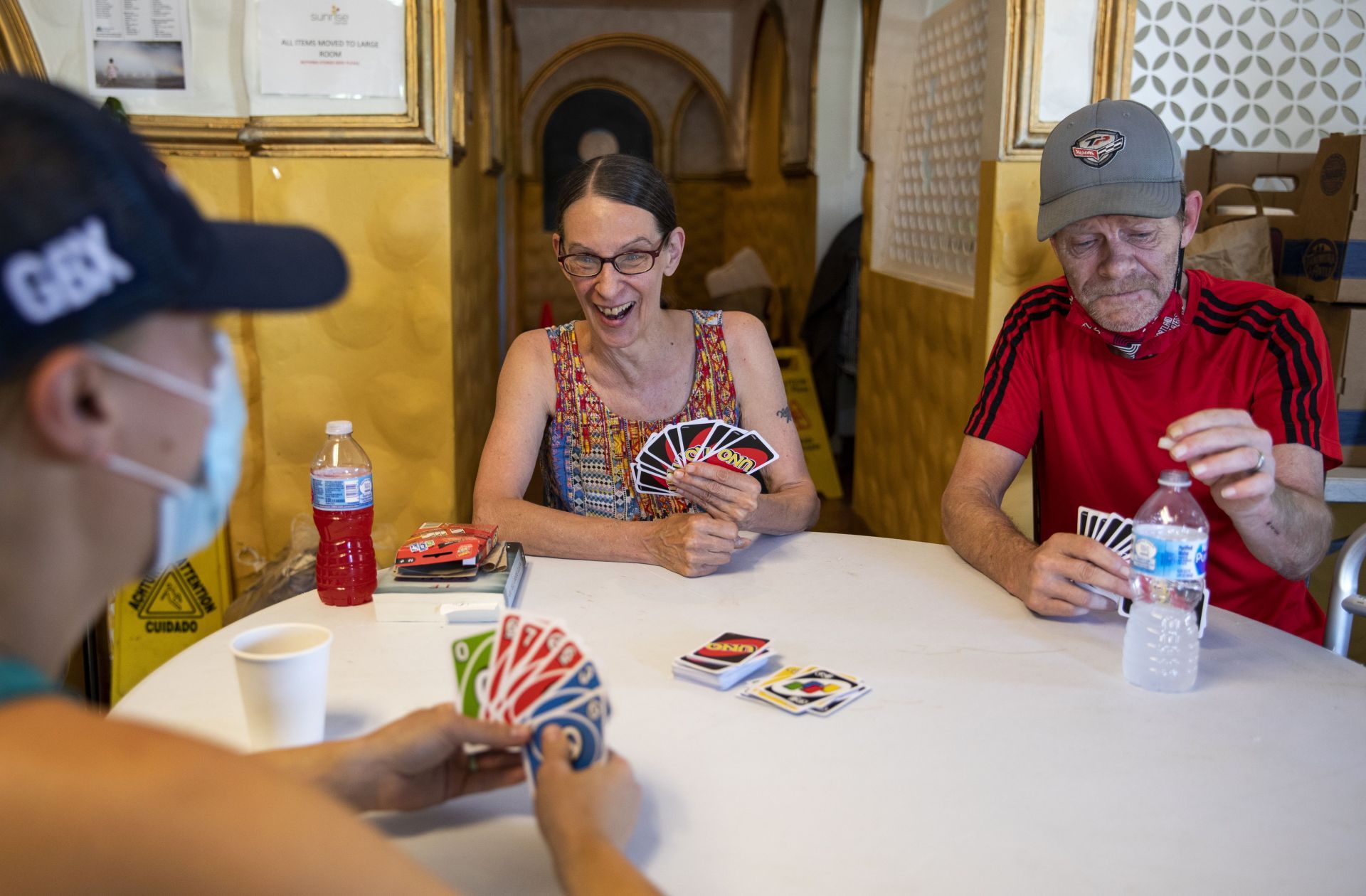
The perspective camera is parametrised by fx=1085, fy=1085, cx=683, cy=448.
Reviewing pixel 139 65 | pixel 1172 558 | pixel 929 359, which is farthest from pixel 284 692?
pixel 929 359

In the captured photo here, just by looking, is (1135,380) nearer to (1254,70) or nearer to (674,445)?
(674,445)

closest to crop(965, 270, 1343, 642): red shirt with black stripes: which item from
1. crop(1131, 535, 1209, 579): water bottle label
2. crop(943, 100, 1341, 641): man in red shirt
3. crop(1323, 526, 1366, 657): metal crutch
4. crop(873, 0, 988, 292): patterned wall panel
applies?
crop(943, 100, 1341, 641): man in red shirt

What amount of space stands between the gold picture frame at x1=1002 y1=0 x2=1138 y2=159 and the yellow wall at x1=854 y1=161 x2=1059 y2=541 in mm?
107

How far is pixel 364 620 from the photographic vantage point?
1696 mm

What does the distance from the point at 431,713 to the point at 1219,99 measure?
10.8 ft

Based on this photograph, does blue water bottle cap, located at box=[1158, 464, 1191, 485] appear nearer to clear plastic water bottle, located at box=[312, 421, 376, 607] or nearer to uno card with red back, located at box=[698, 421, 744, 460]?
uno card with red back, located at box=[698, 421, 744, 460]

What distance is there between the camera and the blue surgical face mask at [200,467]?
72cm

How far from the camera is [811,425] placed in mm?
5910

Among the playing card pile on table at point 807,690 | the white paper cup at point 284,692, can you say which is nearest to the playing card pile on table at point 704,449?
the playing card pile on table at point 807,690

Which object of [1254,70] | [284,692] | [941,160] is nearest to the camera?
[284,692]

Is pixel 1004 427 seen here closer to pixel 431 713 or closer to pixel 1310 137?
pixel 431 713

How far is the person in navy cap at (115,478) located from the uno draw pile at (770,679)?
0.78m

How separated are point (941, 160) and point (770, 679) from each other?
3.28m

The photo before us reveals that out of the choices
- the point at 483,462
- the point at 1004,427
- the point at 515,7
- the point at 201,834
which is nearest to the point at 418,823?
the point at 201,834
